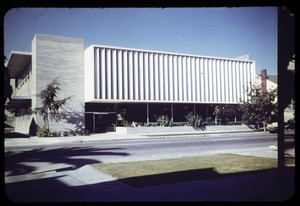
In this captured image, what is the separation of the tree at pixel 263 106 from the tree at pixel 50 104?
18169 mm

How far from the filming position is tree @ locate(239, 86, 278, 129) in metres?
20.9

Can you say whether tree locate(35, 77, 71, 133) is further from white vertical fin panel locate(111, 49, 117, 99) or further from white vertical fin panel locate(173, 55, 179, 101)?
white vertical fin panel locate(173, 55, 179, 101)

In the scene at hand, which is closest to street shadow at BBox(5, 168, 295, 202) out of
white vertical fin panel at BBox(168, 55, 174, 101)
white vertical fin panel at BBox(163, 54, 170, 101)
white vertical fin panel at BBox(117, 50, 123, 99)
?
white vertical fin panel at BBox(117, 50, 123, 99)

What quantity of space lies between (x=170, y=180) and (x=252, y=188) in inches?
88.8

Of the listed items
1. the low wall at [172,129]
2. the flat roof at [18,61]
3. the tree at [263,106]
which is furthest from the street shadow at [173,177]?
the flat roof at [18,61]

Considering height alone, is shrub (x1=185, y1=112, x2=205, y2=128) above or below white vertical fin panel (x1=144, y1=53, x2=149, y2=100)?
below

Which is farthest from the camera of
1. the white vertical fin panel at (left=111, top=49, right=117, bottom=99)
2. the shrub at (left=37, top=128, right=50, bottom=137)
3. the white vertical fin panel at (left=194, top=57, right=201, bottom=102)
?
the white vertical fin panel at (left=194, top=57, right=201, bottom=102)

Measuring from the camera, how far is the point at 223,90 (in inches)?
1547

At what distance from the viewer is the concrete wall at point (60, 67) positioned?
28438 mm

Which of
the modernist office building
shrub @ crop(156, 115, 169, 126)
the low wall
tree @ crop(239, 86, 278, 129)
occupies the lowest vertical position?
the low wall

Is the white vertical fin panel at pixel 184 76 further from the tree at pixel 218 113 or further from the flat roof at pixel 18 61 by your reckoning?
the flat roof at pixel 18 61

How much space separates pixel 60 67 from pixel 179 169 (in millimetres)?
23142

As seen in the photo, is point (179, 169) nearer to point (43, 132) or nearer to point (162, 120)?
point (43, 132)

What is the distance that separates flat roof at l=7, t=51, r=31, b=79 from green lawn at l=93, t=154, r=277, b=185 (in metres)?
23.7
